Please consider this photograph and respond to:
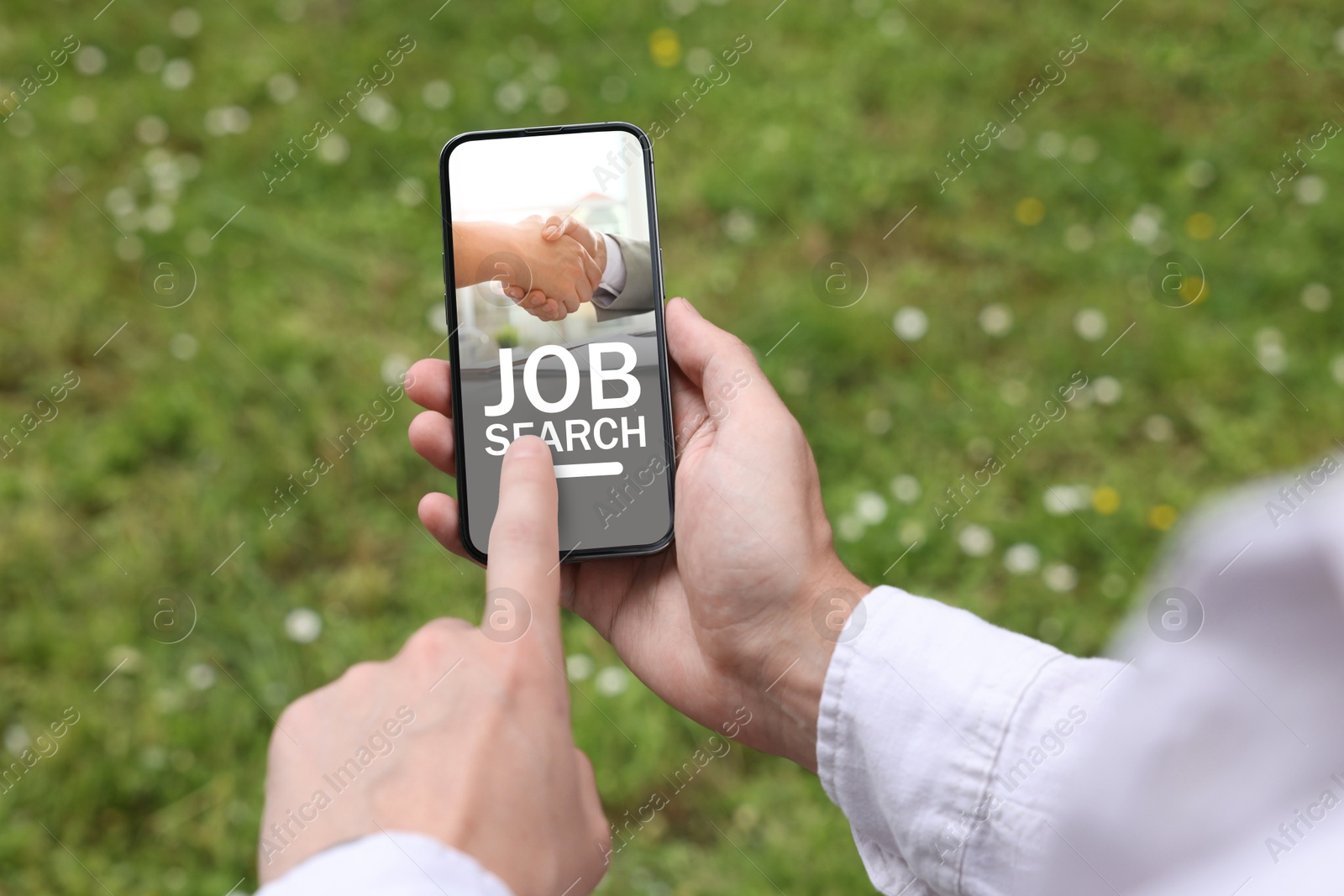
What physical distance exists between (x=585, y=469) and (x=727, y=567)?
26 centimetres

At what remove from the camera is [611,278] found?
1380 millimetres

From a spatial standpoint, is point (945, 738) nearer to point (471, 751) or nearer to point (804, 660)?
point (804, 660)

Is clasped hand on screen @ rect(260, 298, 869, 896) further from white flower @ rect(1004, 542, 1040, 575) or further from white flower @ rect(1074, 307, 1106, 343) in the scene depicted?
white flower @ rect(1074, 307, 1106, 343)

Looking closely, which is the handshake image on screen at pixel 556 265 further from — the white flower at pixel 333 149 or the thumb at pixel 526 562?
the white flower at pixel 333 149

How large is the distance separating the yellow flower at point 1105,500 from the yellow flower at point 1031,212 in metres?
0.75

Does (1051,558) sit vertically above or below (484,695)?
below

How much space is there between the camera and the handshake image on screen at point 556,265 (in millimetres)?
1358

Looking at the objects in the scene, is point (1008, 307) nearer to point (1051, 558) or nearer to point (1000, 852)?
point (1051, 558)

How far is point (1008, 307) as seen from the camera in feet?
7.24

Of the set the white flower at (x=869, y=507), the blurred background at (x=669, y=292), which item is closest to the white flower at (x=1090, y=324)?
the blurred background at (x=669, y=292)

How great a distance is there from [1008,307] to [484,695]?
1.77 metres

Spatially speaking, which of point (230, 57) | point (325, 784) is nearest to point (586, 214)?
point (325, 784)

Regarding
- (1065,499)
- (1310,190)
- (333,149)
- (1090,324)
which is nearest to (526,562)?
(1065,499)

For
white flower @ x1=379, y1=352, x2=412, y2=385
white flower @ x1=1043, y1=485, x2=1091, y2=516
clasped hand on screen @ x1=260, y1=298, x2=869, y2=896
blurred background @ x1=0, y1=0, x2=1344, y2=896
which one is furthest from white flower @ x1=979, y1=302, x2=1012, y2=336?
white flower @ x1=379, y1=352, x2=412, y2=385
